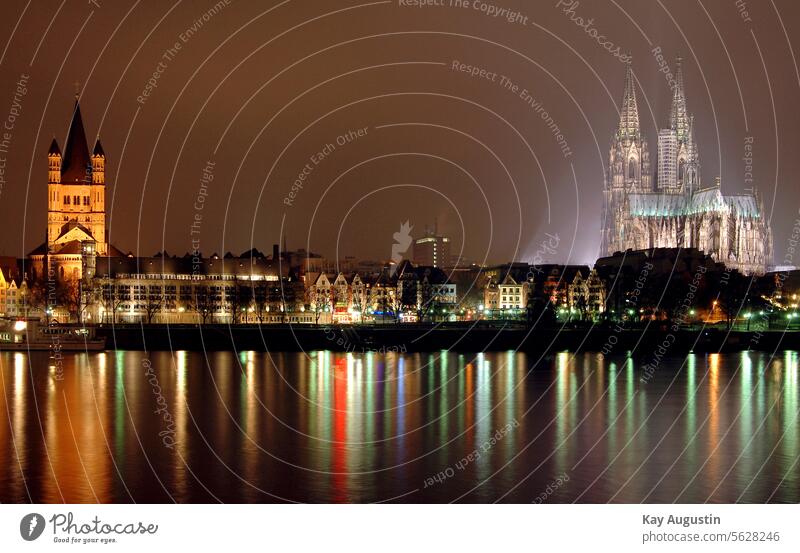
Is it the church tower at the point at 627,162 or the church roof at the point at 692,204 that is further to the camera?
the church tower at the point at 627,162

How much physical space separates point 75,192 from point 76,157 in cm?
270

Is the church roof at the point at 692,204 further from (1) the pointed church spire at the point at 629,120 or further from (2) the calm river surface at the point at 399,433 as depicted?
(2) the calm river surface at the point at 399,433

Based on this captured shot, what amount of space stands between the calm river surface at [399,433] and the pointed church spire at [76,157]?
154 feet

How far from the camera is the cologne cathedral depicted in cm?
9162

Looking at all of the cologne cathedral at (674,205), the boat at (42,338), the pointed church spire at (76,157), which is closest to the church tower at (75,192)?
the pointed church spire at (76,157)

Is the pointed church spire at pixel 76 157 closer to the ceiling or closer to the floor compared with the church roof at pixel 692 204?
closer to the ceiling

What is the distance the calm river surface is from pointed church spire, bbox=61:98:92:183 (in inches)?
1846

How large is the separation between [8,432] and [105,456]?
3.91 meters

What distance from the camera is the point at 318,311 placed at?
67750mm

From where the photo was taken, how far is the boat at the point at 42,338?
47.0 meters

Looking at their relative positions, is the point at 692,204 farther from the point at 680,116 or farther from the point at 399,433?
the point at 399,433

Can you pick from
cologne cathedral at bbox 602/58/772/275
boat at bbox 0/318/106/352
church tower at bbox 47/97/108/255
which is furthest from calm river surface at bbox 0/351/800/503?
cologne cathedral at bbox 602/58/772/275

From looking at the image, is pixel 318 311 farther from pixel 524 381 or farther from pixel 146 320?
pixel 524 381

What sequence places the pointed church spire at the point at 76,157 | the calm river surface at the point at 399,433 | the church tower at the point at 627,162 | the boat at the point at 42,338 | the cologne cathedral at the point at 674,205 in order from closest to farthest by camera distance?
the calm river surface at the point at 399,433, the boat at the point at 42,338, the pointed church spire at the point at 76,157, the cologne cathedral at the point at 674,205, the church tower at the point at 627,162
